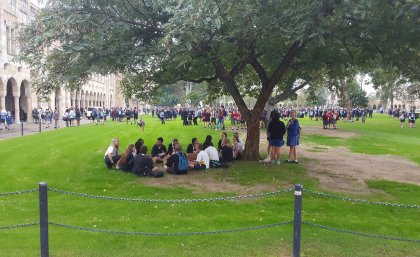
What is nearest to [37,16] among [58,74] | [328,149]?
[58,74]

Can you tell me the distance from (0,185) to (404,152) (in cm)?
1681

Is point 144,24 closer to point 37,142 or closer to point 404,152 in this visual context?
point 37,142

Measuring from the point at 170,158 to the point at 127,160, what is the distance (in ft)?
4.47

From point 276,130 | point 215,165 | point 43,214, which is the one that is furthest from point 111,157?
point 43,214

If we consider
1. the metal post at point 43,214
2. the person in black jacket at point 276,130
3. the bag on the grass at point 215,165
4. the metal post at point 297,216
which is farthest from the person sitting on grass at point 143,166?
the metal post at point 297,216

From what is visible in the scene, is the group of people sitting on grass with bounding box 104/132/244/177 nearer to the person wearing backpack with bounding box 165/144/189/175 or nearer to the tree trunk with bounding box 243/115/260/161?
the person wearing backpack with bounding box 165/144/189/175

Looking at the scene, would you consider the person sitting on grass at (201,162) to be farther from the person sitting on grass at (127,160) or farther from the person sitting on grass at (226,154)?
the person sitting on grass at (127,160)

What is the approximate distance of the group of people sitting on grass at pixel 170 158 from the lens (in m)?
12.3

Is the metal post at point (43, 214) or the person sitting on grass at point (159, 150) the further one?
the person sitting on grass at point (159, 150)

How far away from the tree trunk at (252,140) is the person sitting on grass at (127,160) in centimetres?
412

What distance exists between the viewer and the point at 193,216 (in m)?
8.27

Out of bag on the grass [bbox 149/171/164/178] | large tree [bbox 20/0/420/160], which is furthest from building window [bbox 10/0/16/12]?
bag on the grass [bbox 149/171/164/178]

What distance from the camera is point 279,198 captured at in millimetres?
9758

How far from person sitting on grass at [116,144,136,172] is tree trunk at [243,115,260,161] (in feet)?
13.5
